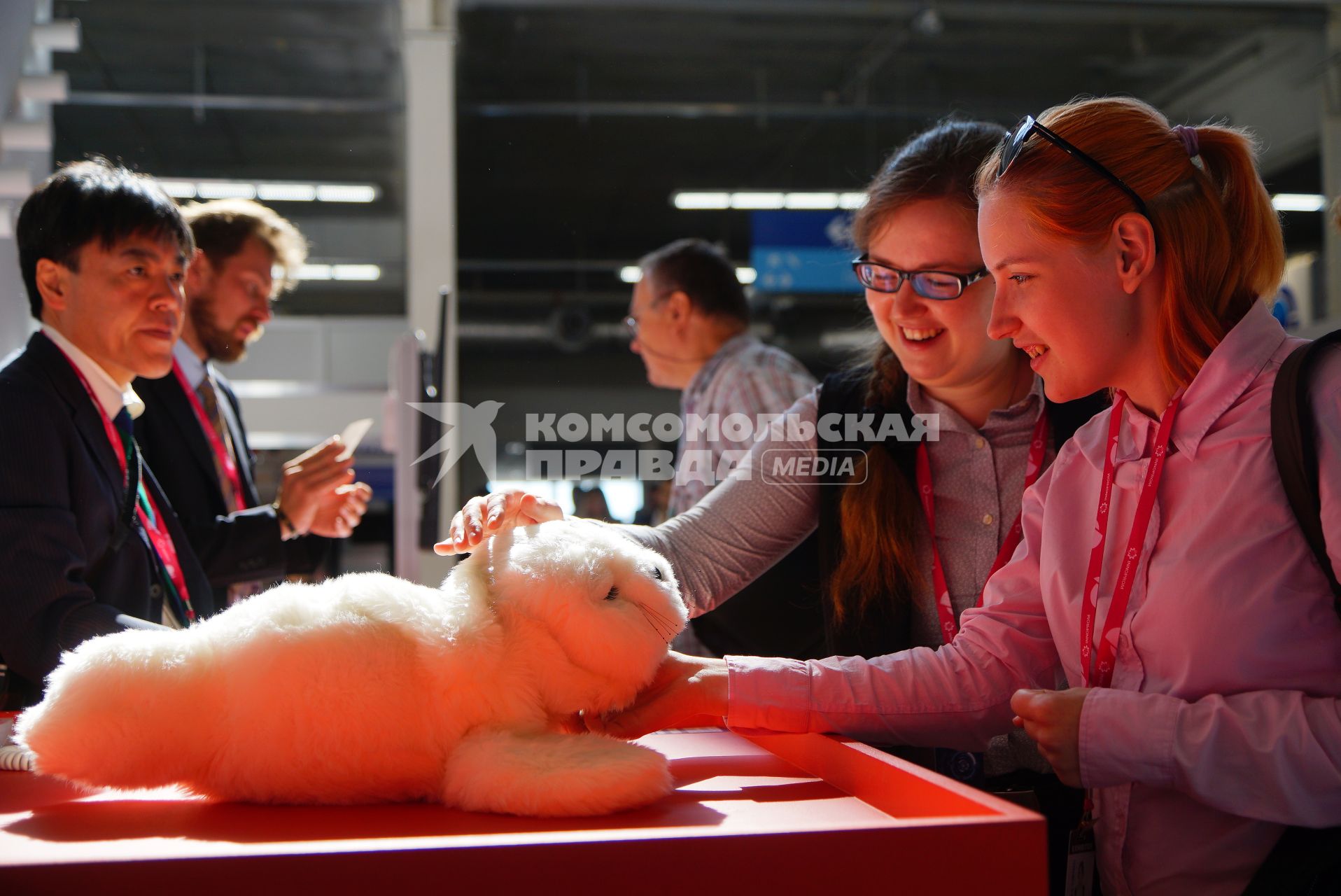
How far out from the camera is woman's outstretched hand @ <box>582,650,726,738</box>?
3.43 ft

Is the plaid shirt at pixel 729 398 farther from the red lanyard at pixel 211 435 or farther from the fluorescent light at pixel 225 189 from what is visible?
the fluorescent light at pixel 225 189

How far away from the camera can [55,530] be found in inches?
51.2

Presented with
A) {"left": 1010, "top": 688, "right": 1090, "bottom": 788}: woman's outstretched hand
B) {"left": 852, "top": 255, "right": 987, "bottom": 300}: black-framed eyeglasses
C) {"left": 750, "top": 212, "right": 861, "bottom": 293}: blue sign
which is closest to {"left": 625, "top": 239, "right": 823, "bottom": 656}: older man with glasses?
{"left": 852, "top": 255, "right": 987, "bottom": 300}: black-framed eyeglasses

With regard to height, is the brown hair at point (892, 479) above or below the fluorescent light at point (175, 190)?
below

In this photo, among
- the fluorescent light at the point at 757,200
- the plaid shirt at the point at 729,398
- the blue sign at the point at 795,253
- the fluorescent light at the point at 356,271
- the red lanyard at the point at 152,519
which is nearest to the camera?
the red lanyard at the point at 152,519

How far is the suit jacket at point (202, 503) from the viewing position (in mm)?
1973

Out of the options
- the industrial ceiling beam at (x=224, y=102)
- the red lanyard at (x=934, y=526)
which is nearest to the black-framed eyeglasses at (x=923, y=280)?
the red lanyard at (x=934, y=526)

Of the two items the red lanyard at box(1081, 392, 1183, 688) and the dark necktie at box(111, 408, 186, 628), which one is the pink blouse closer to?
the red lanyard at box(1081, 392, 1183, 688)

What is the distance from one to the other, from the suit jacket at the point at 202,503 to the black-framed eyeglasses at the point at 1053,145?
150 centimetres

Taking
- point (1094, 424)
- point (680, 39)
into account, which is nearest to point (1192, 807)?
point (1094, 424)

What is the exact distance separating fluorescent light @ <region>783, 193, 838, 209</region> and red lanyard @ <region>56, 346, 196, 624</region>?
701cm

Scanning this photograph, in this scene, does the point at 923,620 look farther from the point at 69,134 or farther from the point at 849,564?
the point at 69,134

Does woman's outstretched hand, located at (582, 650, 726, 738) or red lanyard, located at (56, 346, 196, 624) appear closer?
woman's outstretched hand, located at (582, 650, 726, 738)

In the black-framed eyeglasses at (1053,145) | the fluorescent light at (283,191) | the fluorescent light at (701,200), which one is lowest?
the black-framed eyeglasses at (1053,145)
